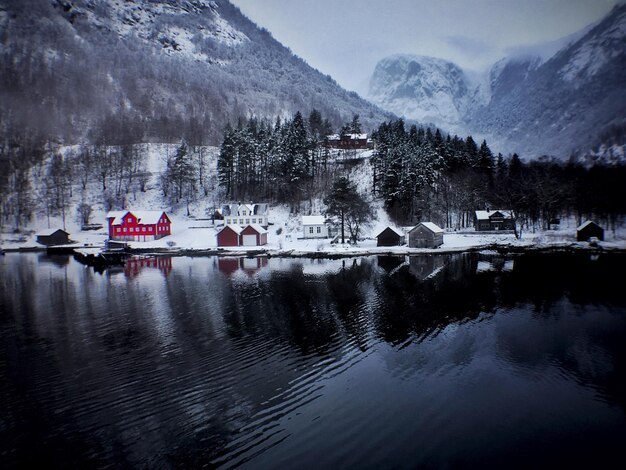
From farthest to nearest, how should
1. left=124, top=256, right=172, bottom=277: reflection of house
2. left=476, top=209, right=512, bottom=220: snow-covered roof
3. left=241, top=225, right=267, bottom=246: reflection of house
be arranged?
left=476, top=209, right=512, bottom=220: snow-covered roof, left=241, top=225, right=267, bottom=246: reflection of house, left=124, top=256, right=172, bottom=277: reflection of house

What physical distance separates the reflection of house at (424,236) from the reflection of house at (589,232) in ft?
84.8

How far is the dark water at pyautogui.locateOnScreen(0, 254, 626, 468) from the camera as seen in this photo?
34.3 feet

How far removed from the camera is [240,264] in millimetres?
51250

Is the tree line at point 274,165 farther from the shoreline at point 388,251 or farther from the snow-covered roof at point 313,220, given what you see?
the shoreline at point 388,251

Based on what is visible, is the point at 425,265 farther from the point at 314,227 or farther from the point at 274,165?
the point at 274,165

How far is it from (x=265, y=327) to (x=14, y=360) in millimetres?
13192

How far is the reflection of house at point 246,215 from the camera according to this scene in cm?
7744

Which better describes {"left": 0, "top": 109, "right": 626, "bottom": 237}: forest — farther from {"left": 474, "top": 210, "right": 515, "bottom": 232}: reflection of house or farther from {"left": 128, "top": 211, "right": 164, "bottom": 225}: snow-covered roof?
{"left": 128, "top": 211, "right": 164, "bottom": 225}: snow-covered roof

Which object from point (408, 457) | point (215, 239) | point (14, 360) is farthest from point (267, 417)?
point (215, 239)

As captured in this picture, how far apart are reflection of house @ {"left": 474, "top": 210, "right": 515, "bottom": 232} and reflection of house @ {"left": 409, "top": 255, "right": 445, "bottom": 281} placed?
28535mm

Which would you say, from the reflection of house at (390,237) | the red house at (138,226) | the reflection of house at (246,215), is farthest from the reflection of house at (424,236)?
the red house at (138,226)

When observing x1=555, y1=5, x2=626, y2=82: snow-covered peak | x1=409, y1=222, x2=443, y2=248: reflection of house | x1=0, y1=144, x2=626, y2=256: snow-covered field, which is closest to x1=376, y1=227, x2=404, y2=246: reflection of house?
x1=0, y1=144, x2=626, y2=256: snow-covered field

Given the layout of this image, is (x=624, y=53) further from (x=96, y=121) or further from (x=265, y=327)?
(x=96, y=121)

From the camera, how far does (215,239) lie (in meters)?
71.7
